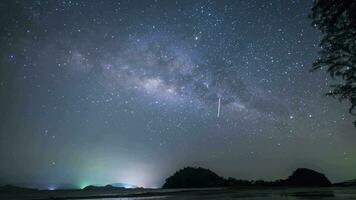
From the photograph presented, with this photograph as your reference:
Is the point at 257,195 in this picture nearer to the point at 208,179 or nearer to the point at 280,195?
the point at 280,195

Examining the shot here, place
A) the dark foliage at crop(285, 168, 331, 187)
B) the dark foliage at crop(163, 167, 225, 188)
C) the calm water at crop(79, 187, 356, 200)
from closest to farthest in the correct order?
the calm water at crop(79, 187, 356, 200), the dark foliage at crop(285, 168, 331, 187), the dark foliage at crop(163, 167, 225, 188)

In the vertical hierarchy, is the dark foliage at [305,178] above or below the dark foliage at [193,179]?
below

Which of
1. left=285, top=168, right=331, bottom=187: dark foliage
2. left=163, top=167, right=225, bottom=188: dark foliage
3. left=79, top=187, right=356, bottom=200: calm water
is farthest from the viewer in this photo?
left=163, top=167, right=225, bottom=188: dark foliage

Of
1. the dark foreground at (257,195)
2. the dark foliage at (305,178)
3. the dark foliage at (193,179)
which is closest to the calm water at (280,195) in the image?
the dark foreground at (257,195)

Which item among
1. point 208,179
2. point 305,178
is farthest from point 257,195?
point 208,179

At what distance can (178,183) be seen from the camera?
17025 cm

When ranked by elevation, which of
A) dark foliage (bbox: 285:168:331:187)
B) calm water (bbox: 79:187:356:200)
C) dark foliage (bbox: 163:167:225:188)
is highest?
dark foliage (bbox: 163:167:225:188)

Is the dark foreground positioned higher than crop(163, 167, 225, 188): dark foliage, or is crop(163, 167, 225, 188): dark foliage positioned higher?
crop(163, 167, 225, 188): dark foliage

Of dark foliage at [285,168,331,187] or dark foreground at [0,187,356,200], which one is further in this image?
dark foliage at [285,168,331,187]

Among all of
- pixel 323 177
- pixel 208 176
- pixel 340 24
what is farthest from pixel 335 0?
pixel 208 176

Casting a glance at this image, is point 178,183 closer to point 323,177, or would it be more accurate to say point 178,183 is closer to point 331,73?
point 323,177

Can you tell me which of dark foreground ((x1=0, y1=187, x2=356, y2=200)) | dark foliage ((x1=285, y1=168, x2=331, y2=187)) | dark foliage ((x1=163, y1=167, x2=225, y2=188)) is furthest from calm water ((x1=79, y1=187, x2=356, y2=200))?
dark foliage ((x1=163, y1=167, x2=225, y2=188))

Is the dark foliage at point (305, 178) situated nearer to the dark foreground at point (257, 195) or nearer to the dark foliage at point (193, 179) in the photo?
the dark foliage at point (193, 179)

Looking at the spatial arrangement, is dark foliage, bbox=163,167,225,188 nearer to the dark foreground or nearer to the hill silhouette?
the hill silhouette
